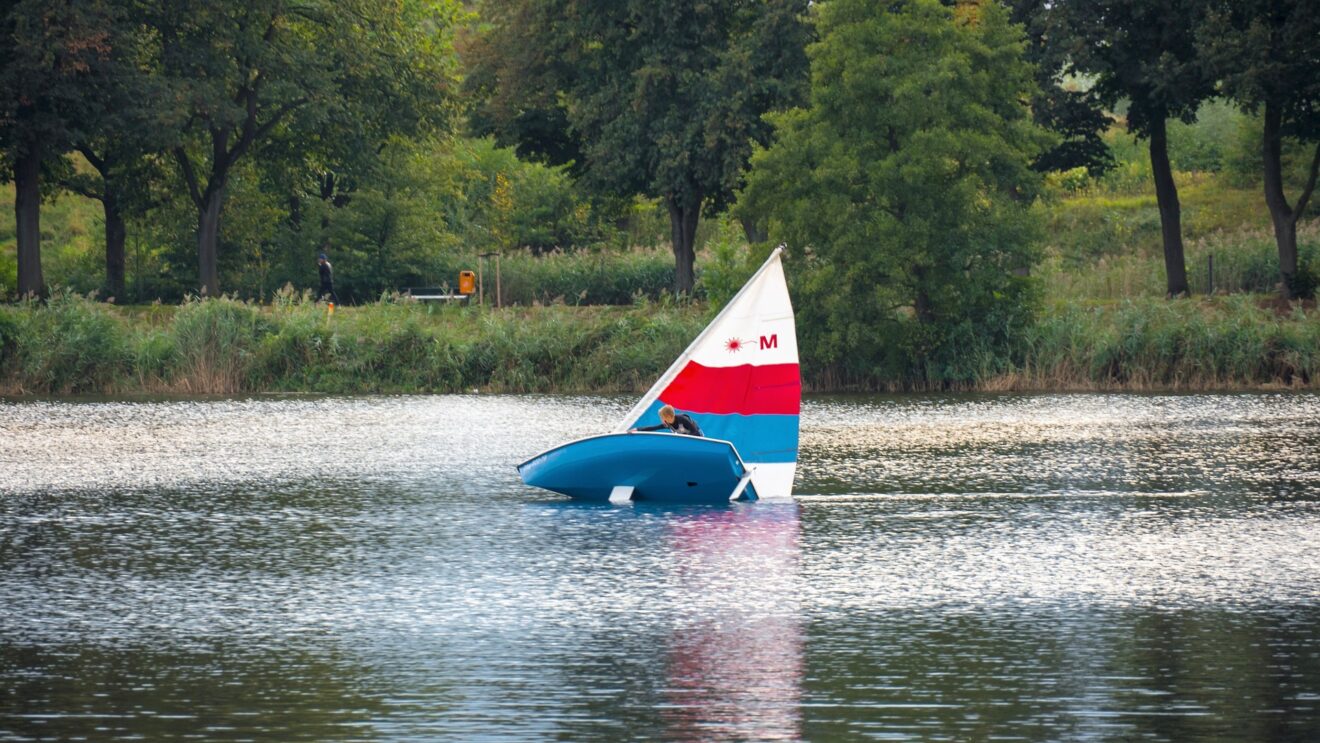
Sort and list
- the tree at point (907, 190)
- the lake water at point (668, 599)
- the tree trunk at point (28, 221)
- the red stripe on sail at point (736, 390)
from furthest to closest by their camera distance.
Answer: the tree trunk at point (28, 221)
the tree at point (907, 190)
the red stripe on sail at point (736, 390)
the lake water at point (668, 599)

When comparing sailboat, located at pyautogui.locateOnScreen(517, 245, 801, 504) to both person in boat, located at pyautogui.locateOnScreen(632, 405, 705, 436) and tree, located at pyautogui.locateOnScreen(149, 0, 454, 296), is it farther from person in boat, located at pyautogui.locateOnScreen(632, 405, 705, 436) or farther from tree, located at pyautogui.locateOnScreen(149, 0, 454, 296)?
tree, located at pyautogui.locateOnScreen(149, 0, 454, 296)

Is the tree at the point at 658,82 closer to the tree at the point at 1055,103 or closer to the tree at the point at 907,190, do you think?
the tree at the point at 1055,103

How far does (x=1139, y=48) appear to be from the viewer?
2279 inches

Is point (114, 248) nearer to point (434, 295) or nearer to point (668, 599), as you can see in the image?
point (434, 295)

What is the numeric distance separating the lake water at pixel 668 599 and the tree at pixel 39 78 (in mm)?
28012

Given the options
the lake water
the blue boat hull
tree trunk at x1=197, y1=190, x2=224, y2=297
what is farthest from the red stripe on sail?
tree trunk at x1=197, y1=190, x2=224, y2=297

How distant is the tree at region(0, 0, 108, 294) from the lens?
192 feet

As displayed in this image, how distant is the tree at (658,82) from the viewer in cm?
6131

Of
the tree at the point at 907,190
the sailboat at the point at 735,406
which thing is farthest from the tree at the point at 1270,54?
the sailboat at the point at 735,406

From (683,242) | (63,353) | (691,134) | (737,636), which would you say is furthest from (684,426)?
(683,242)

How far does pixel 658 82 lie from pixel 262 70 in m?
15.4

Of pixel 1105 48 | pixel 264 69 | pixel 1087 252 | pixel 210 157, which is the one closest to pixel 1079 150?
pixel 1105 48

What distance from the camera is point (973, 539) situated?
2192cm

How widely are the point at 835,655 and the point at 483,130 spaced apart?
60224mm
